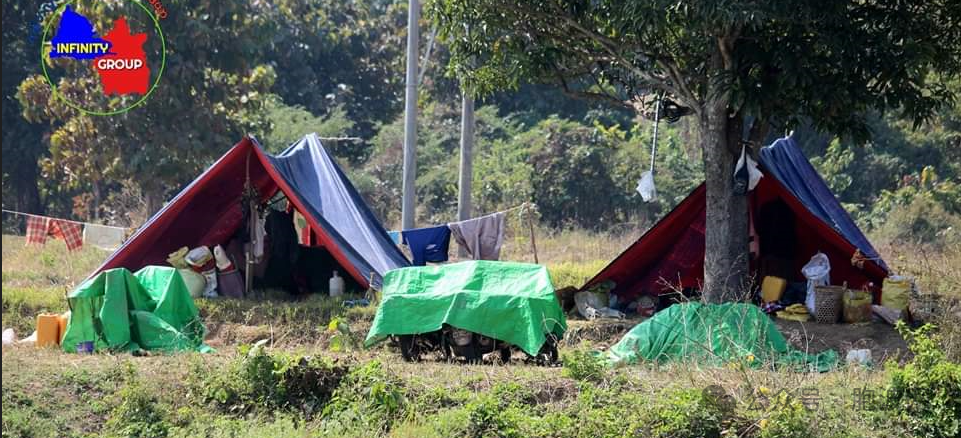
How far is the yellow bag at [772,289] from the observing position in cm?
1234

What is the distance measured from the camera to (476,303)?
9.20 meters

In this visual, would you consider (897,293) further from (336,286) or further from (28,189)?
(28,189)

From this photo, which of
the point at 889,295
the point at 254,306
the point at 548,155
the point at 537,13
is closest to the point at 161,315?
the point at 254,306

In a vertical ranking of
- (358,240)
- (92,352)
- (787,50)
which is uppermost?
(787,50)

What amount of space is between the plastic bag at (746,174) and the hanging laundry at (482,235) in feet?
13.1

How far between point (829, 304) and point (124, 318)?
6.86 meters

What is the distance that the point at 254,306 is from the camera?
1195 centimetres

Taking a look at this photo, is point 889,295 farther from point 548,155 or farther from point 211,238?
point 548,155

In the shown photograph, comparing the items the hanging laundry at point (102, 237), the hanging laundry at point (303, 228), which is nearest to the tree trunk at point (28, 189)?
the hanging laundry at point (102, 237)

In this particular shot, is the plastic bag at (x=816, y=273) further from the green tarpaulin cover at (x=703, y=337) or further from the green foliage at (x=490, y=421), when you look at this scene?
the green foliage at (x=490, y=421)

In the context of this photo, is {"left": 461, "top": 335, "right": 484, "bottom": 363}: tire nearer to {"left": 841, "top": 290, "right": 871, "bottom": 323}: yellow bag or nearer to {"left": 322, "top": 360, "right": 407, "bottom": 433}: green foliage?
{"left": 322, "top": 360, "right": 407, "bottom": 433}: green foliage

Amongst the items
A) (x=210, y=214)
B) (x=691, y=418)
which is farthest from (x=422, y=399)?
(x=210, y=214)

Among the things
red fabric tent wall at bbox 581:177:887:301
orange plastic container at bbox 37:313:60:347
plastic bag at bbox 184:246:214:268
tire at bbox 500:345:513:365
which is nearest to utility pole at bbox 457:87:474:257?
red fabric tent wall at bbox 581:177:887:301

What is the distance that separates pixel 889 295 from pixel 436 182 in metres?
13.9
